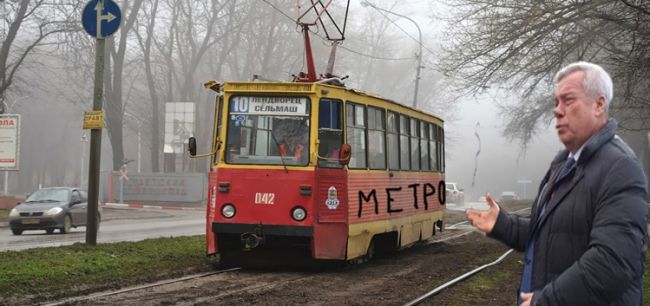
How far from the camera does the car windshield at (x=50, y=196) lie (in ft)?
75.4

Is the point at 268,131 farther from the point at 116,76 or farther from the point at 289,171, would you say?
the point at 116,76

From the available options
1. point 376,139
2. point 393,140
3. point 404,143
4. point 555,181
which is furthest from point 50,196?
point 555,181

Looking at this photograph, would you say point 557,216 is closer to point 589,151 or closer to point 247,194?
point 589,151

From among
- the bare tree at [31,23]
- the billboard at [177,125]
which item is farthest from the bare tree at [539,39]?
the billboard at [177,125]

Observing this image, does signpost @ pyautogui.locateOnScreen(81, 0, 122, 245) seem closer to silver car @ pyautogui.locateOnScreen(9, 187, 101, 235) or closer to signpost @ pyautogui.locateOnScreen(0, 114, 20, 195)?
silver car @ pyautogui.locateOnScreen(9, 187, 101, 235)

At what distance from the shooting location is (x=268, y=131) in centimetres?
1245

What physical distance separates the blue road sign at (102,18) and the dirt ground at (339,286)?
4.58 m

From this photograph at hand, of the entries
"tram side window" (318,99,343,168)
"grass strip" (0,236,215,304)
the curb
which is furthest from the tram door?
the curb

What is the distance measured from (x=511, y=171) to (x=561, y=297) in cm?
10584

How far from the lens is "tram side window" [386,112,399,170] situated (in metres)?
14.8

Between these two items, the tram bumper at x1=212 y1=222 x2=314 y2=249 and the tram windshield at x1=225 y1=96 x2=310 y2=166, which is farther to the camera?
the tram windshield at x1=225 y1=96 x2=310 y2=166

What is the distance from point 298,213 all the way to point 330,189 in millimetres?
650

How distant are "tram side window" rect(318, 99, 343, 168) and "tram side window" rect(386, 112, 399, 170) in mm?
2212

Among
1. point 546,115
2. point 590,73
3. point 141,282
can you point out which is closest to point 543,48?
point 141,282
